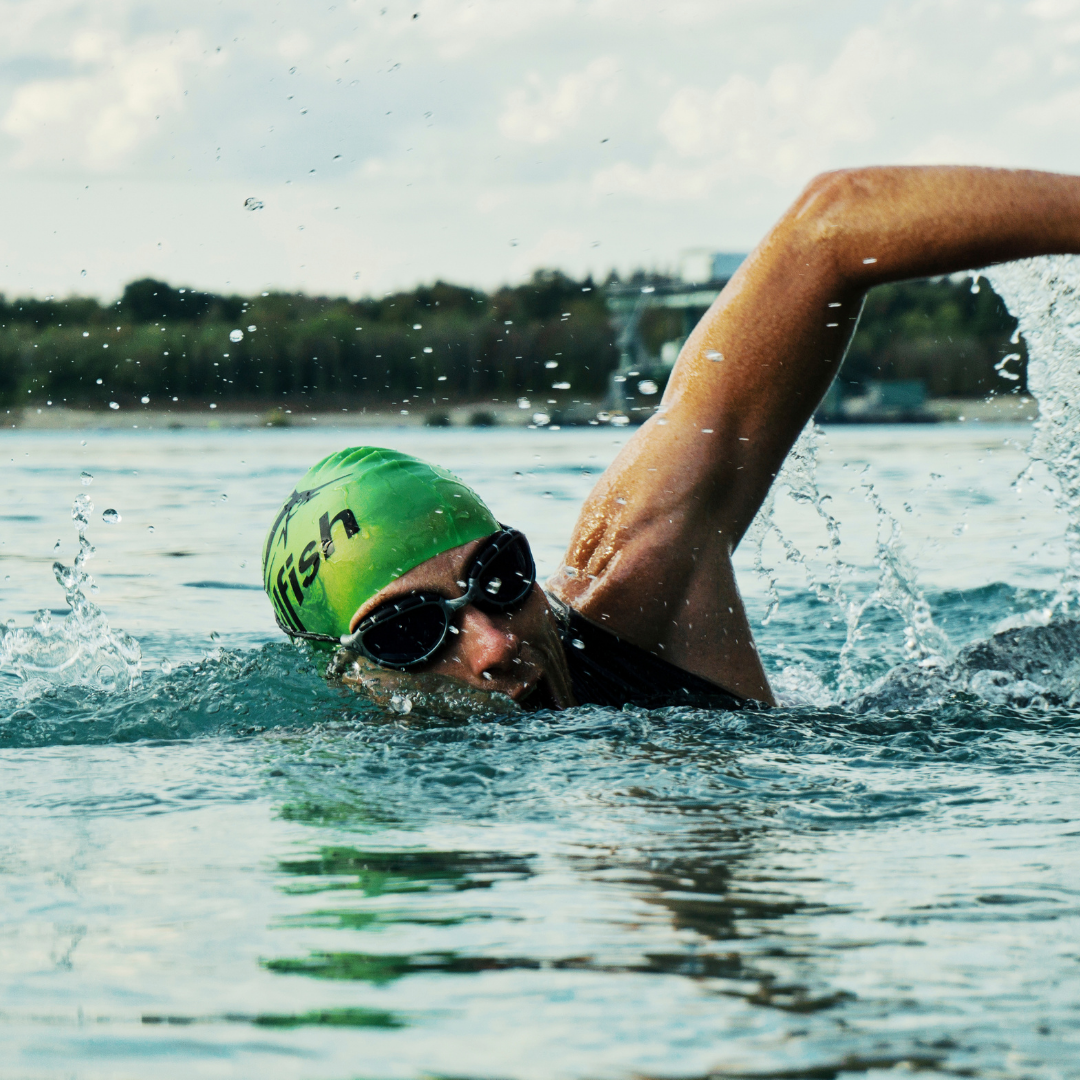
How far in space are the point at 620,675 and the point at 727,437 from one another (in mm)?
631

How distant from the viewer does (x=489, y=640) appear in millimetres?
3129

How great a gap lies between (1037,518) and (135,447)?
15.0m

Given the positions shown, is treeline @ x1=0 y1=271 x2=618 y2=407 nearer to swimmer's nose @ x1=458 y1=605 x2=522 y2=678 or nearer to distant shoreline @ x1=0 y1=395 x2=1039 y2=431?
distant shoreline @ x1=0 y1=395 x2=1039 y2=431

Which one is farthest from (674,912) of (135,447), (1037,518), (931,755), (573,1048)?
(135,447)

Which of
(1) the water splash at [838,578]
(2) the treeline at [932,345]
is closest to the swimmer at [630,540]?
(1) the water splash at [838,578]

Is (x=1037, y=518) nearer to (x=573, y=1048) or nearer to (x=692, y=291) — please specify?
(x=692, y=291)

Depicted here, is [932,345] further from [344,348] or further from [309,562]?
[309,562]

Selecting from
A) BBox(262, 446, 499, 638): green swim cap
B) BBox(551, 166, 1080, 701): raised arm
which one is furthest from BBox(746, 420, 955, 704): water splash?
BBox(262, 446, 499, 638): green swim cap

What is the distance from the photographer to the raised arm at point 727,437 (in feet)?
9.79

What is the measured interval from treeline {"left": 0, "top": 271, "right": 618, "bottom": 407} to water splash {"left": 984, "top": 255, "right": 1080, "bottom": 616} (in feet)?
23.0

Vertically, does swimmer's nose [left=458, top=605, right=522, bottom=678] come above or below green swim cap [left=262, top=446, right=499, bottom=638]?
below

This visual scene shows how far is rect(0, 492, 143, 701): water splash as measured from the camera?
448 centimetres

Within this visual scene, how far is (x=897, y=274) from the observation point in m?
2.89

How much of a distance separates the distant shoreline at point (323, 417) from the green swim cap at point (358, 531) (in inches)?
896
